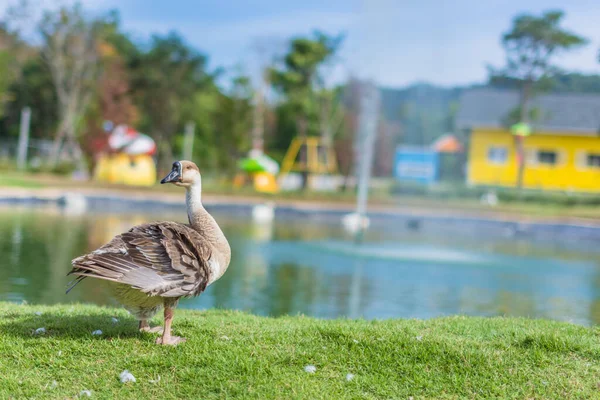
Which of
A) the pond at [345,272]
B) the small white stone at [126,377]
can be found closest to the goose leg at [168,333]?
the small white stone at [126,377]

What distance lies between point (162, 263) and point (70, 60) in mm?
34588

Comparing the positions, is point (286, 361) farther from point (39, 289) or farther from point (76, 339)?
point (39, 289)

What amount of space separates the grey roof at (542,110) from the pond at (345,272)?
16399mm

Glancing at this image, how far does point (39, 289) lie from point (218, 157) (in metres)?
30.1

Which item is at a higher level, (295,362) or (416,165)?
(416,165)

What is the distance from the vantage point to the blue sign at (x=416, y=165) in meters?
33.2

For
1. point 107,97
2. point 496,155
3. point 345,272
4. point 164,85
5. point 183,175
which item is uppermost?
point 164,85

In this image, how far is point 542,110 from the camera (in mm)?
34938

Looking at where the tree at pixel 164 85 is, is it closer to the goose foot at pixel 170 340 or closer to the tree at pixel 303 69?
the tree at pixel 303 69

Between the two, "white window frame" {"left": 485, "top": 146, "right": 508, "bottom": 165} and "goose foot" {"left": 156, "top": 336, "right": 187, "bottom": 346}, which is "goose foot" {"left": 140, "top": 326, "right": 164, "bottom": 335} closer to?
"goose foot" {"left": 156, "top": 336, "right": 187, "bottom": 346}

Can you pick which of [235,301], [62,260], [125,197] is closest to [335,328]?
[235,301]

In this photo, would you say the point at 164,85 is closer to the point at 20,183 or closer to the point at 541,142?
the point at 20,183

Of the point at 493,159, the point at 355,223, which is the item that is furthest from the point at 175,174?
the point at 493,159

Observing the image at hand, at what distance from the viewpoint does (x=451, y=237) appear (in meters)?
20.7
